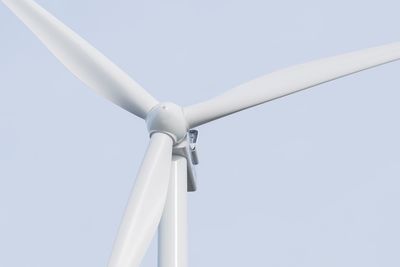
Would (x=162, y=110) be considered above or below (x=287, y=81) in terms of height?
below

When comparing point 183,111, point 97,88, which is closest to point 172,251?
point 183,111

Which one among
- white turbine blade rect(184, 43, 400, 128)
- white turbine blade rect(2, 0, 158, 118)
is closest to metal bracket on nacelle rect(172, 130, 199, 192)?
white turbine blade rect(184, 43, 400, 128)

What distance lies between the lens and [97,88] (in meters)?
16.1

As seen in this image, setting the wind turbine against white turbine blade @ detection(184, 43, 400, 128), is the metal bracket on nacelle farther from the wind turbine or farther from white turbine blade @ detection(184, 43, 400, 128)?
white turbine blade @ detection(184, 43, 400, 128)

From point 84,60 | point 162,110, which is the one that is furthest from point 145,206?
point 84,60

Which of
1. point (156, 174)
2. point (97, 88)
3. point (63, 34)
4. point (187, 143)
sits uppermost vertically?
point (63, 34)

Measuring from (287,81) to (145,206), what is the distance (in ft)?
13.4

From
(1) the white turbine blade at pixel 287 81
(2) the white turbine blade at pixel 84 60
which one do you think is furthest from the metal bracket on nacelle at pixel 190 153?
(2) the white turbine blade at pixel 84 60

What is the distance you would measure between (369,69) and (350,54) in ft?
1.66

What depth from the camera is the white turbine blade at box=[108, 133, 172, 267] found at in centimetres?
1275

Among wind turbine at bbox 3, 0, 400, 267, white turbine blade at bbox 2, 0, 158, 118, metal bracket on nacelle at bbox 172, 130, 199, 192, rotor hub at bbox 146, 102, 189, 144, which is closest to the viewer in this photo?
wind turbine at bbox 3, 0, 400, 267

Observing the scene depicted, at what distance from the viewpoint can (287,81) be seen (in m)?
16.2

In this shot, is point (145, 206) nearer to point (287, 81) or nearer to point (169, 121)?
point (169, 121)

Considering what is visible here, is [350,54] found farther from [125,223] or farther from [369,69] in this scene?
[125,223]
